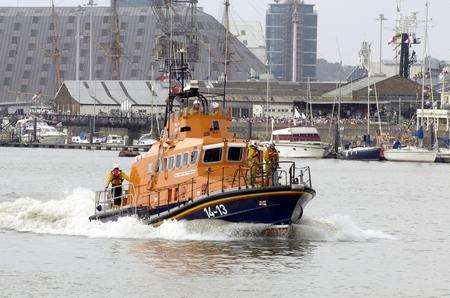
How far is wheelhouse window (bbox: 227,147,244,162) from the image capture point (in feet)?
143

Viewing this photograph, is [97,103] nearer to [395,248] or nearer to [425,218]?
[425,218]

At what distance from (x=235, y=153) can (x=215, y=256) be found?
4.02 meters

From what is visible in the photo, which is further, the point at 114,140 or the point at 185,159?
Result: the point at 114,140

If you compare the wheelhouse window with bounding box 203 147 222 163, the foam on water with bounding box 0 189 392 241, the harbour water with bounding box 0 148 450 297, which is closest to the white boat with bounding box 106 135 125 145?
the harbour water with bounding box 0 148 450 297

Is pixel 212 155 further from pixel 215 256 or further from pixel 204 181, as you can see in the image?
pixel 215 256

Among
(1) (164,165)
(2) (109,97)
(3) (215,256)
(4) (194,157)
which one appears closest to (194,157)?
(4) (194,157)

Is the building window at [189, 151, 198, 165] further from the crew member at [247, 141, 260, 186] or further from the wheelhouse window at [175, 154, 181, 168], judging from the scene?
the crew member at [247, 141, 260, 186]

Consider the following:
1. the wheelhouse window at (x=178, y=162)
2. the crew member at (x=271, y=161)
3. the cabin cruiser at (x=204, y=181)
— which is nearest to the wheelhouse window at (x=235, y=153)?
the cabin cruiser at (x=204, y=181)

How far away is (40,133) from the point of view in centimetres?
16975

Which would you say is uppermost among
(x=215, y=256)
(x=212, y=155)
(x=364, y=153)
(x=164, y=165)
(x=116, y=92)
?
(x=116, y=92)

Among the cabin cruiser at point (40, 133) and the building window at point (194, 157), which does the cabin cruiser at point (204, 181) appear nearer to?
the building window at point (194, 157)

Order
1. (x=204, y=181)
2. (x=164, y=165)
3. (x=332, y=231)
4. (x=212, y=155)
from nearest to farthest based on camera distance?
(x=204, y=181) → (x=212, y=155) → (x=164, y=165) → (x=332, y=231)

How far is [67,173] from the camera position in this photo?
93188mm

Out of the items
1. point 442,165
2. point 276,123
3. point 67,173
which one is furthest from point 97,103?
point 67,173
